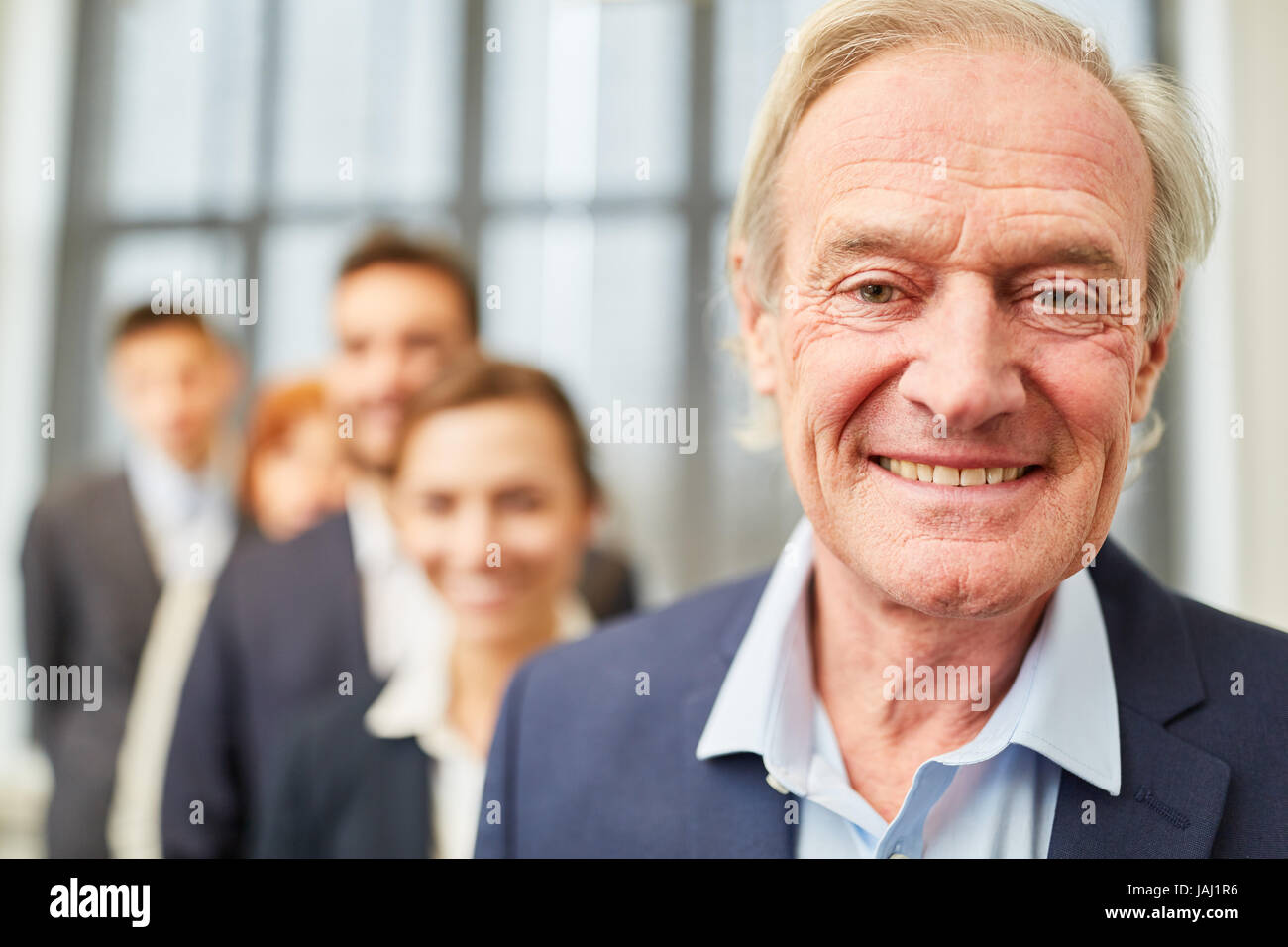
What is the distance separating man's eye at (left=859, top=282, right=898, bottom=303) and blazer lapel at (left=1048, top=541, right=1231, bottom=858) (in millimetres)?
396

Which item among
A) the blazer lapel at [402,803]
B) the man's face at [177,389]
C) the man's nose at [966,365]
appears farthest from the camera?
the man's face at [177,389]

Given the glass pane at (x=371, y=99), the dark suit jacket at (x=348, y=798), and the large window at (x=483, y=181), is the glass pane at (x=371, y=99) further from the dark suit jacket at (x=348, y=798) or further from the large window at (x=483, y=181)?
the dark suit jacket at (x=348, y=798)

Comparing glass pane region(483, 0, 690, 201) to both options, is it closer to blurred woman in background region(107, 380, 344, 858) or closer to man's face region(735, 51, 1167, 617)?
blurred woman in background region(107, 380, 344, 858)

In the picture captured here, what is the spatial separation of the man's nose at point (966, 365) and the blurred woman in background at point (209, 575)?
1548 millimetres

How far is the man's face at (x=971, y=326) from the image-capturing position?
2.76ft

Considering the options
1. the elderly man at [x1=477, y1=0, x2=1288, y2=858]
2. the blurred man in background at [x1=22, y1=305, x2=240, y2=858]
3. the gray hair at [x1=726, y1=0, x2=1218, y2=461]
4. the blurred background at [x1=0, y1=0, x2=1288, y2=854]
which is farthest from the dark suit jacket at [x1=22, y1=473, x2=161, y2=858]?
the gray hair at [x1=726, y1=0, x2=1218, y2=461]

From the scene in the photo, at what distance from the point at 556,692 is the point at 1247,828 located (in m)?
0.67

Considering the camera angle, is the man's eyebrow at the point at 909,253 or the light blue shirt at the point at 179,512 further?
the light blue shirt at the point at 179,512

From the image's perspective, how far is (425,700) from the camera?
1591mm

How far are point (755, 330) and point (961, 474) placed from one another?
26 centimetres

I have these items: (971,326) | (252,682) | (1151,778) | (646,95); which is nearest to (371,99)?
(646,95)

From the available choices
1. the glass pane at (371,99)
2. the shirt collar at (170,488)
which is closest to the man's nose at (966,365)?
the glass pane at (371,99)
